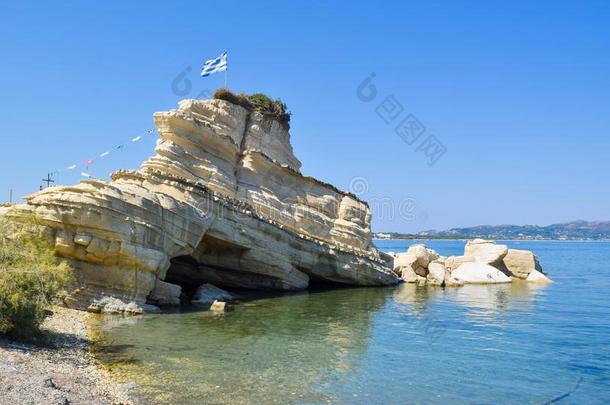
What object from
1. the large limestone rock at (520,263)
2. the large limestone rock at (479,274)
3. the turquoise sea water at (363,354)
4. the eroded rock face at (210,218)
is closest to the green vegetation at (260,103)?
the eroded rock face at (210,218)

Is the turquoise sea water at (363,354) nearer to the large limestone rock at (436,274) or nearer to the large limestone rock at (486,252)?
the large limestone rock at (436,274)

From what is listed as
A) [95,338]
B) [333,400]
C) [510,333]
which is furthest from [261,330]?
[510,333]

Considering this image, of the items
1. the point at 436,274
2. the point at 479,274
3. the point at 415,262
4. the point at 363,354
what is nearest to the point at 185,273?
the point at 363,354

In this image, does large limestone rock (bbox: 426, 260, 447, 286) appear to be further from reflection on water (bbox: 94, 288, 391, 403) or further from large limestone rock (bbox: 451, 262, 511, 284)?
reflection on water (bbox: 94, 288, 391, 403)

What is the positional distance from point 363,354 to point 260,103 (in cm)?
2761

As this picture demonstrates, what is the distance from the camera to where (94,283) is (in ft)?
88.4

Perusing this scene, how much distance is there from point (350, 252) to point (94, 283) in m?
22.0

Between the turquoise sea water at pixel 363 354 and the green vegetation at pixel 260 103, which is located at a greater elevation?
the green vegetation at pixel 260 103

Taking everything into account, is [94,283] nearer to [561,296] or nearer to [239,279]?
[239,279]

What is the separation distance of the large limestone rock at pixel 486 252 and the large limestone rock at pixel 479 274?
4.72 feet

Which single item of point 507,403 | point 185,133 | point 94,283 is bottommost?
point 507,403

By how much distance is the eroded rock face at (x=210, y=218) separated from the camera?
26.5 meters

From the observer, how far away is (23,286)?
1825 centimetres

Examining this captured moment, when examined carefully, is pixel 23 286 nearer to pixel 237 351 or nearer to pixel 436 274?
pixel 237 351
